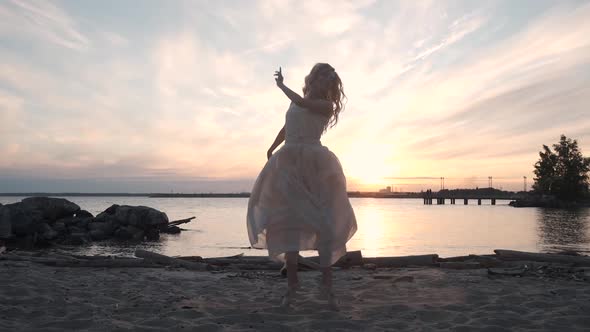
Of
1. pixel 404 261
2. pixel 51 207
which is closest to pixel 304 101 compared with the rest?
pixel 404 261

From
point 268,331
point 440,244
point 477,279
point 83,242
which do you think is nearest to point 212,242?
point 83,242

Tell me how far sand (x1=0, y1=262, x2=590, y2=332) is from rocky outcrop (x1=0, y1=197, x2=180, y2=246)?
15665 millimetres

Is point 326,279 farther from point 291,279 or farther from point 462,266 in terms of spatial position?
point 462,266

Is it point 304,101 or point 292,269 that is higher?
point 304,101

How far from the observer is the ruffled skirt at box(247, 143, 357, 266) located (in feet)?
16.7

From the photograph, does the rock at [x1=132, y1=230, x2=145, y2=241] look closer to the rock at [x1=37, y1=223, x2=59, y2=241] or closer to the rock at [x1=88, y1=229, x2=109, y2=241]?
the rock at [x1=88, y1=229, x2=109, y2=241]

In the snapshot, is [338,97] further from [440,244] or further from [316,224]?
[440,244]

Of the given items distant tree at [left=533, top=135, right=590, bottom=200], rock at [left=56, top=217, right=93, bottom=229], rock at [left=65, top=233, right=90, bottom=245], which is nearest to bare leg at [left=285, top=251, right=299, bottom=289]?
rock at [left=65, top=233, right=90, bottom=245]

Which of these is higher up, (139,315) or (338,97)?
(338,97)

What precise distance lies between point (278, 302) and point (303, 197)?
129 cm

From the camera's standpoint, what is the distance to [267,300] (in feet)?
17.8

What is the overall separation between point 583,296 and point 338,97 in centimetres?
380

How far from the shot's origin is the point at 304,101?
16.4 feet

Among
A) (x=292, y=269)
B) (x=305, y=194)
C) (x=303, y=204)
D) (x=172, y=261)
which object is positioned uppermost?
(x=305, y=194)
